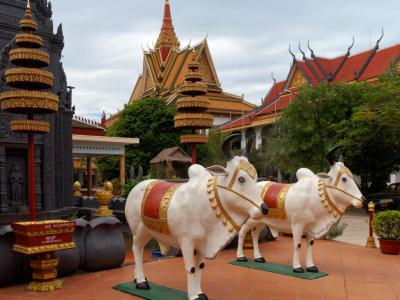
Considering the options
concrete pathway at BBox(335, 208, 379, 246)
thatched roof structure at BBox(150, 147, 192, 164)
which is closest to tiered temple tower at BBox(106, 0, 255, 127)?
thatched roof structure at BBox(150, 147, 192, 164)

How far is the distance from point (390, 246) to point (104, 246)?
5.45m

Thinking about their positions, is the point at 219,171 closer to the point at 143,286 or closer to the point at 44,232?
the point at 143,286

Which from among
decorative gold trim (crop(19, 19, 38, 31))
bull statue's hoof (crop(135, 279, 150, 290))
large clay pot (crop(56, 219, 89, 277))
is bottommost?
bull statue's hoof (crop(135, 279, 150, 290))

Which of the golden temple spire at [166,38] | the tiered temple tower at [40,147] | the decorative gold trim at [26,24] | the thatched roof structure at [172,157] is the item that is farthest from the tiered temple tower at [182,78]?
the decorative gold trim at [26,24]

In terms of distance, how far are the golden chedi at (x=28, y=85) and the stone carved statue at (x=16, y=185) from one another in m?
4.25

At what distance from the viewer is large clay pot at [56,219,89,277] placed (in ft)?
21.1

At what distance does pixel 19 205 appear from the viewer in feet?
33.3

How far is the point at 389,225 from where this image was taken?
820 cm

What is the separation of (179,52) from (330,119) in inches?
1002

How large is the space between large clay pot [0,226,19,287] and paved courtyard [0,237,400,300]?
158 mm

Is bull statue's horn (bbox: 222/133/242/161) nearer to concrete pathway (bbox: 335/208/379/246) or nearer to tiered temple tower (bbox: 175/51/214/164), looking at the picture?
tiered temple tower (bbox: 175/51/214/164)

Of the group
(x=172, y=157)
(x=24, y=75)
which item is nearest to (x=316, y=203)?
(x=24, y=75)

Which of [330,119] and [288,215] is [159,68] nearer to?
[330,119]

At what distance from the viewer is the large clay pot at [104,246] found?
6.90 m
